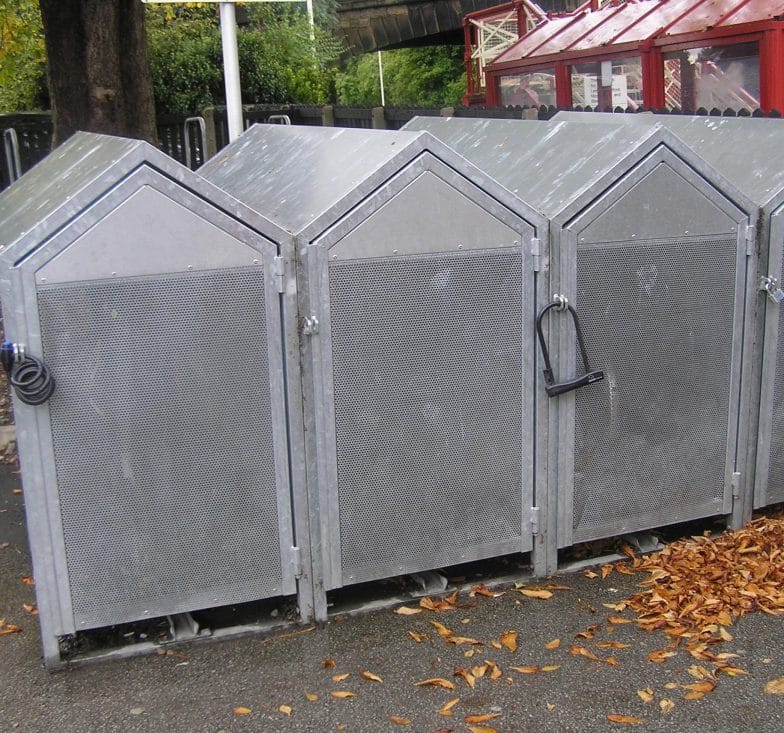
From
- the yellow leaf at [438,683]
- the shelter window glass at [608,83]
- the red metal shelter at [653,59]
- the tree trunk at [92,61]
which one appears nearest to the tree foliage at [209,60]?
the red metal shelter at [653,59]

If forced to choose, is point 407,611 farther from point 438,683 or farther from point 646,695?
point 646,695

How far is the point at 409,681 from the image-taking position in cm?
353

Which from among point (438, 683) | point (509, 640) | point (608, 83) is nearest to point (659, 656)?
point (509, 640)

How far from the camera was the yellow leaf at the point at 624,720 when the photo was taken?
325 cm

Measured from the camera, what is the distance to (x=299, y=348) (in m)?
3.69

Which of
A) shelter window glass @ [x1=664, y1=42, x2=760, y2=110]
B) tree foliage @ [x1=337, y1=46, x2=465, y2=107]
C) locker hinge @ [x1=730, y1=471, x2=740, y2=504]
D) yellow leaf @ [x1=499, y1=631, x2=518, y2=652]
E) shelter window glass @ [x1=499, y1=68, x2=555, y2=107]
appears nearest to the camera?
yellow leaf @ [x1=499, y1=631, x2=518, y2=652]

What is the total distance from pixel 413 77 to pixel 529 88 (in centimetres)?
2978

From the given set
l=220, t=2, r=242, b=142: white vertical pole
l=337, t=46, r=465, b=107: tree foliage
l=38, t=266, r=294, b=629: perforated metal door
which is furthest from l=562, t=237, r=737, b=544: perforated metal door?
l=337, t=46, r=465, b=107: tree foliage

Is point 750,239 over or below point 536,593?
over

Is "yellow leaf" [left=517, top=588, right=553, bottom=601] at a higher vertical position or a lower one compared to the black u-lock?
lower

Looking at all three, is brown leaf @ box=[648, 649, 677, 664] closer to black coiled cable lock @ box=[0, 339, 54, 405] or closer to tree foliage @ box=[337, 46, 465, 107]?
black coiled cable lock @ box=[0, 339, 54, 405]

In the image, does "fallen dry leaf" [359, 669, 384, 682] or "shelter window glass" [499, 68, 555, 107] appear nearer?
"fallen dry leaf" [359, 669, 384, 682]

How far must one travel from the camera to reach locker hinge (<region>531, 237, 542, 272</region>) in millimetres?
3905

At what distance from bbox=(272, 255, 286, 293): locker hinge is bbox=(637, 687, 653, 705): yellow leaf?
1811 millimetres
